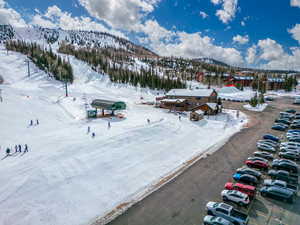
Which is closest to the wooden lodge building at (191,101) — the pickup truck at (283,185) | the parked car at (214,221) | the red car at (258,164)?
the red car at (258,164)

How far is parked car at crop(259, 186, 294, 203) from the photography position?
15.5 meters

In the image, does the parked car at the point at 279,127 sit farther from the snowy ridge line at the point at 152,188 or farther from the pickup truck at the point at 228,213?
the pickup truck at the point at 228,213

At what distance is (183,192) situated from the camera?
17.5 m

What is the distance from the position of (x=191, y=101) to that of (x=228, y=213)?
45.2 m

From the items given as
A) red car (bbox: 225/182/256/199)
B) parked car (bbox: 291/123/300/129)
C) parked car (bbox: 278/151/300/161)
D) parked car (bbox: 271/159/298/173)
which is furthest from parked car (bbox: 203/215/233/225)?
parked car (bbox: 291/123/300/129)

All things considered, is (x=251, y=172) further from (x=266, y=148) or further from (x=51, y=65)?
(x=51, y=65)

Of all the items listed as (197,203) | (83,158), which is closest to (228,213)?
(197,203)

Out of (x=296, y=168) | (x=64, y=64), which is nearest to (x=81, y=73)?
(x=64, y=64)

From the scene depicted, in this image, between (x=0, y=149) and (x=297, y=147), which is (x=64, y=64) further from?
(x=297, y=147)

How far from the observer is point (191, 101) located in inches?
2233

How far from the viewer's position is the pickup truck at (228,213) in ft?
42.5

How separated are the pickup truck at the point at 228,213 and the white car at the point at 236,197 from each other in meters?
1.77

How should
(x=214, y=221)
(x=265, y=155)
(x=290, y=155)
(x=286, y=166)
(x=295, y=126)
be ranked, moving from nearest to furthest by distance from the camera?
(x=214, y=221)
(x=286, y=166)
(x=290, y=155)
(x=265, y=155)
(x=295, y=126)

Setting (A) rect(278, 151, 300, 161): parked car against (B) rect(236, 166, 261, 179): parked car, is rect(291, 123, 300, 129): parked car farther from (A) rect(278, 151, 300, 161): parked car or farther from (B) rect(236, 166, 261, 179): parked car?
(B) rect(236, 166, 261, 179): parked car
